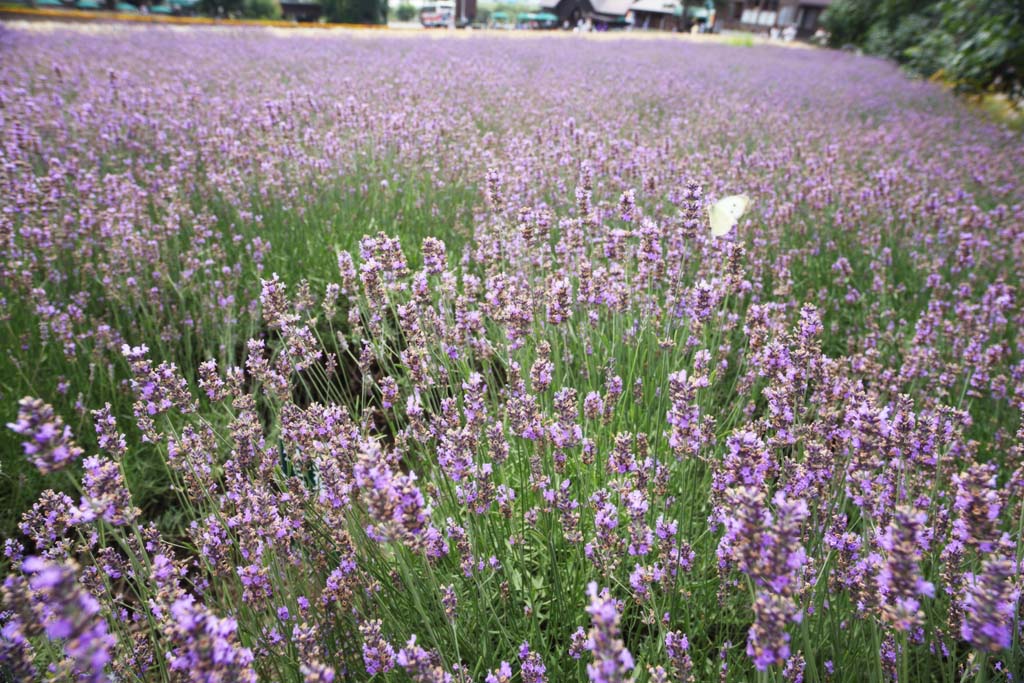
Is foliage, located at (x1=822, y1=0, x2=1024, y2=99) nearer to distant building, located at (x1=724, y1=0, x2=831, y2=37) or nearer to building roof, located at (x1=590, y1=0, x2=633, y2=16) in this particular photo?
distant building, located at (x1=724, y1=0, x2=831, y2=37)

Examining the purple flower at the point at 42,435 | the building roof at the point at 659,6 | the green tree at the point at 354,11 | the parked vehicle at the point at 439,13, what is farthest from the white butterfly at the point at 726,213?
the building roof at the point at 659,6

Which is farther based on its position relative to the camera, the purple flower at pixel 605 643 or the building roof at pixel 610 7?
the building roof at pixel 610 7

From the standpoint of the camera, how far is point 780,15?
4666 cm

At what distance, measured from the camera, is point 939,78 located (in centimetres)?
1316

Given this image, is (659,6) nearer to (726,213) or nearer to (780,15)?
(780,15)

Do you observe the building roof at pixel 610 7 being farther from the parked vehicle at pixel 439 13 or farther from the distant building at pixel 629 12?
the parked vehicle at pixel 439 13

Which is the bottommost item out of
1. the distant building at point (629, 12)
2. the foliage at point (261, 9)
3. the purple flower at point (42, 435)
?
the purple flower at point (42, 435)

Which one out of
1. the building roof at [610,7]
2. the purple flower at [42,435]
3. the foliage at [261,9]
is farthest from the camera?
the building roof at [610,7]

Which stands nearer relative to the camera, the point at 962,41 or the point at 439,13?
the point at 962,41

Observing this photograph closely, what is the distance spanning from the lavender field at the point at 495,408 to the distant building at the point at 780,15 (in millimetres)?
46378

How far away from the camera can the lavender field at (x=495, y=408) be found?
1.15m

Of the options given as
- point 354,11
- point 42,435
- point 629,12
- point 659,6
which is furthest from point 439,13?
point 42,435

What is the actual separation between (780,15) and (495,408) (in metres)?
54.8

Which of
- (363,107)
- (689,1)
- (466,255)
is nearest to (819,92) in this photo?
(363,107)
